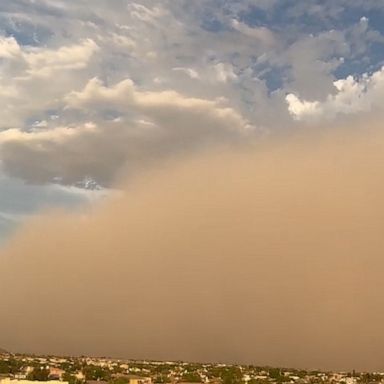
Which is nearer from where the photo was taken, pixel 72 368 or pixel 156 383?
pixel 156 383

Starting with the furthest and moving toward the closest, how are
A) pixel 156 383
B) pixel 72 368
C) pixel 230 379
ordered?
pixel 72 368 < pixel 230 379 < pixel 156 383

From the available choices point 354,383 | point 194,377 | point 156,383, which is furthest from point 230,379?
point 354,383

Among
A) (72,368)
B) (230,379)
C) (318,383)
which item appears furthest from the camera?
(72,368)

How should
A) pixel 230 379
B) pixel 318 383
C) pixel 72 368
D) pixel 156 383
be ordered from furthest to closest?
pixel 72 368, pixel 318 383, pixel 230 379, pixel 156 383

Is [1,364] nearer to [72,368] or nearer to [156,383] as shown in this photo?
[72,368]

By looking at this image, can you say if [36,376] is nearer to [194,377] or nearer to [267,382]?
[194,377]

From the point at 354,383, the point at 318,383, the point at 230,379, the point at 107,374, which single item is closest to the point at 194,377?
the point at 230,379

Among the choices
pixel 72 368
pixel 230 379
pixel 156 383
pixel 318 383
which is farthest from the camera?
pixel 72 368

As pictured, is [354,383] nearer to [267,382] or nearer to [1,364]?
[267,382]

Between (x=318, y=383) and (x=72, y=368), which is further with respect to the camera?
(x=72, y=368)
